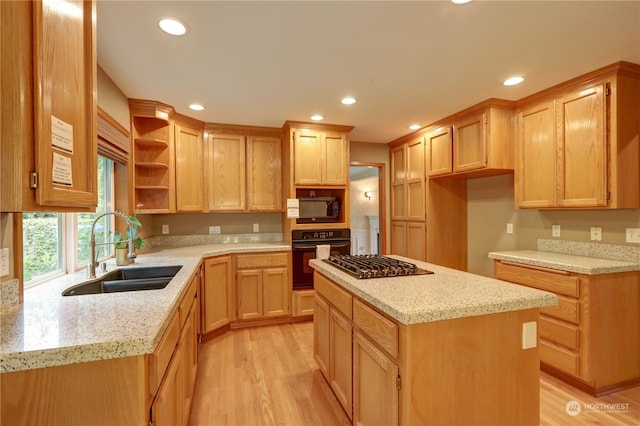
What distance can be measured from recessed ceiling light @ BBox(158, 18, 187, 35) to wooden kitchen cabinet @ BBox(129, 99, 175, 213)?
1332mm

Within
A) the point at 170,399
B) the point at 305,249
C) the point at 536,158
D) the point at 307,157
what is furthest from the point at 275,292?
the point at 536,158

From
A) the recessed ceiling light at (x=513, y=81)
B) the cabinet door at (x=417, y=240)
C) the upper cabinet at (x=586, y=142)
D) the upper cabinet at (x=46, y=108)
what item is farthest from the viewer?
the cabinet door at (x=417, y=240)

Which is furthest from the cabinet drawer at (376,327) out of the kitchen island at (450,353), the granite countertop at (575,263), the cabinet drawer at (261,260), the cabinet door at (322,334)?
the cabinet drawer at (261,260)

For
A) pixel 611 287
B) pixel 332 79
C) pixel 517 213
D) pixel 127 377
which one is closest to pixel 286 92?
pixel 332 79

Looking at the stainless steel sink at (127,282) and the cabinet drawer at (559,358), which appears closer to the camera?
the stainless steel sink at (127,282)

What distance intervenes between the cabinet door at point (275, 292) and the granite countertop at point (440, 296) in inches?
72.1

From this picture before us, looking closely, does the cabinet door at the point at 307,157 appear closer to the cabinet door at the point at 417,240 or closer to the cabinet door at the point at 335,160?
the cabinet door at the point at 335,160

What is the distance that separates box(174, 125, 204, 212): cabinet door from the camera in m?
3.21

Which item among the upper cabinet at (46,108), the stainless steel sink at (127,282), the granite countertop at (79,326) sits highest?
the upper cabinet at (46,108)

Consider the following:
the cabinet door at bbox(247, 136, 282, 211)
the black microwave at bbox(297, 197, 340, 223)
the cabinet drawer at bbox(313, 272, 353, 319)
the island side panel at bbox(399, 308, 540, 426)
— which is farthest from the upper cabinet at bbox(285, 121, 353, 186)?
the island side panel at bbox(399, 308, 540, 426)

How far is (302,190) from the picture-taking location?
3.67 meters

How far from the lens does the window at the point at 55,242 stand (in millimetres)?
1681

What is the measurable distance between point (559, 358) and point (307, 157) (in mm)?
2909

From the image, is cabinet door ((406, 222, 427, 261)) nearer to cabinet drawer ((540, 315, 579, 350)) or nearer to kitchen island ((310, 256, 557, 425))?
cabinet drawer ((540, 315, 579, 350))
